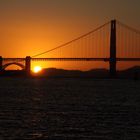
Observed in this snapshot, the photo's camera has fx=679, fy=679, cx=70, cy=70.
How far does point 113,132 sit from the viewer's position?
26.4m

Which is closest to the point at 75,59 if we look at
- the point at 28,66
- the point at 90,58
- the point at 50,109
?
the point at 90,58

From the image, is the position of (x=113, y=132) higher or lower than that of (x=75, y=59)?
lower

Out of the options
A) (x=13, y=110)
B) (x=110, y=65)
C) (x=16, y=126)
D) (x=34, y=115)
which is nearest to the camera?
(x=16, y=126)

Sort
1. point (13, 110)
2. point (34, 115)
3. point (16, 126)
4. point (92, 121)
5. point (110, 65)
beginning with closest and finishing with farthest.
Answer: point (16, 126) → point (92, 121) → point (34, 115) → point (13, 110) → point (110, 65)

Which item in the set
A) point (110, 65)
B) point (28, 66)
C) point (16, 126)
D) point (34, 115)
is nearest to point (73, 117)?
point (34, 115)

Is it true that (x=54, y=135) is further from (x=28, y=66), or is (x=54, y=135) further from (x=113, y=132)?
(x=28, y=66)

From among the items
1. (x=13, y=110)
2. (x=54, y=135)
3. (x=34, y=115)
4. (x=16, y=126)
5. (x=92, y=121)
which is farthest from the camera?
(x=13, y=110)

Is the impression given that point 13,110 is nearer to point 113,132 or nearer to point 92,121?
point 92,121

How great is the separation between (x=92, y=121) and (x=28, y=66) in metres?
89.4

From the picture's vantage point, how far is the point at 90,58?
113 meters

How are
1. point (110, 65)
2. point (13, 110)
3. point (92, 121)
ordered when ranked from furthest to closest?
point (110, 65) → point (13, 110) → point (92, 121)

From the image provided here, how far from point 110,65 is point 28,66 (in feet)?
56.9

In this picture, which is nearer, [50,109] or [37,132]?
[37,132]

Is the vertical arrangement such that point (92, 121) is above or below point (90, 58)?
below
